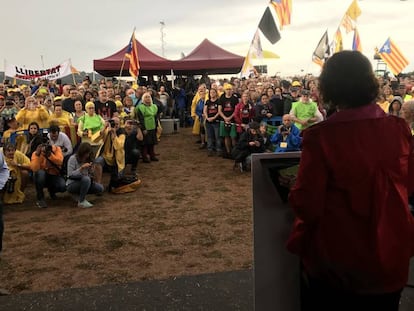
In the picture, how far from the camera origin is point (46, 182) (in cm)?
717

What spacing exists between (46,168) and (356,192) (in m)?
6.37

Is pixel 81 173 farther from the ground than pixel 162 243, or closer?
farther from the ground

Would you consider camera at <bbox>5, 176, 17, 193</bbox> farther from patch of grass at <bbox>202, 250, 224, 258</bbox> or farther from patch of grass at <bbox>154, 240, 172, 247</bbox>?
patch of grass at <bbox>202, 250, 224, 258</bbox>

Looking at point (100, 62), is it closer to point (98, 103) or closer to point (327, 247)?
point (98, 103)

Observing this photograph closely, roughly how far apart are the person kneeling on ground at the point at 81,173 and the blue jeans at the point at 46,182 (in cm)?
20

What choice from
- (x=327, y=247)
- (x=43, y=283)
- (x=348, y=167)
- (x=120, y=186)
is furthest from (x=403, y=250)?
(x=120, y=186)

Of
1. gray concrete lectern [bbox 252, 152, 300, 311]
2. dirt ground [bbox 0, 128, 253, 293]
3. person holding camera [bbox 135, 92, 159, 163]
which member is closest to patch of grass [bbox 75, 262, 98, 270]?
dirt ground [bbox 0, 128, 253, 293]

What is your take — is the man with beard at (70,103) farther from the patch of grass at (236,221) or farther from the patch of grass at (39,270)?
the patch of grass at (39,270)

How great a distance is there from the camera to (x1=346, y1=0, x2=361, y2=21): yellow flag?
11.5m

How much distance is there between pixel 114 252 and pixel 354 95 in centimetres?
388

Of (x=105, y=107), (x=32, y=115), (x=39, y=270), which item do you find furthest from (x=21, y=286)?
(x=105, y=107)

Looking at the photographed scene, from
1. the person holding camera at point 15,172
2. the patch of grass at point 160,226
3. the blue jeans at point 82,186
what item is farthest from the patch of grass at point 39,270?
the person holding camera at point 15,172

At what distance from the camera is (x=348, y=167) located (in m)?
1.56

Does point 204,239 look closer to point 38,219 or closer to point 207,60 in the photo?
point 38,219
